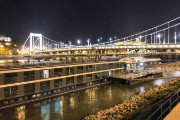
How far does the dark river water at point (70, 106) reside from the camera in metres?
20.3

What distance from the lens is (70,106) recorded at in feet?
76.5

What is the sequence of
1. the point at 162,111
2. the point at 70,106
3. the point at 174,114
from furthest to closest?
1. the point at 70,106
2. the point at 174,114
3. the point at 162,111

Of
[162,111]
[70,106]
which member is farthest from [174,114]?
[70,106]

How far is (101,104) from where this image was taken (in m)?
24.2

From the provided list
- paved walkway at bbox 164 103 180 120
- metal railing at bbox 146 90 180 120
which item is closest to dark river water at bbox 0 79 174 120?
metal railing at bbox 146 90 180 120

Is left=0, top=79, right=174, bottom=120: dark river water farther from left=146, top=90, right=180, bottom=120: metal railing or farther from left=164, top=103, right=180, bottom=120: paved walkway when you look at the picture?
left=164, top=103, right=180, bottom=120: paved walkway

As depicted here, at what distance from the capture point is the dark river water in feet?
66.7

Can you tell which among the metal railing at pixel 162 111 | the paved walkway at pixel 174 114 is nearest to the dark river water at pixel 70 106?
the metal railing at pixel 162 111

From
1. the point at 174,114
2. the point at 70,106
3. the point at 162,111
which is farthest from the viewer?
the point at 70,106

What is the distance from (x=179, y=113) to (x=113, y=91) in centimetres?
2047

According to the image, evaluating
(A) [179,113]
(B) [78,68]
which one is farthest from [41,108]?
(A) [179,113]

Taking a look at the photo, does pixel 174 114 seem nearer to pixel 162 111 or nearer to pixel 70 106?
pixel 162 111

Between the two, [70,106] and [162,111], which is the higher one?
[162,111]

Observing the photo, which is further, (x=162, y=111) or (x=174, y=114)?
(x=174, y=114)
